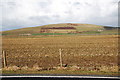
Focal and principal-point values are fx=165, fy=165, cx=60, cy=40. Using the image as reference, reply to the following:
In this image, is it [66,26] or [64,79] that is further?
[66,26]

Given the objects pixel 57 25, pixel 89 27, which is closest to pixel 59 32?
pixel 57 25

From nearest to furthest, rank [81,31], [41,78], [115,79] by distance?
[115,79] → [41,78] → [81,31]

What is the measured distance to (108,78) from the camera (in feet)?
26.6

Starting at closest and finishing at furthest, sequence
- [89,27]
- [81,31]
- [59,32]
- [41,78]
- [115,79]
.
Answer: [115,79]
[41,78]
[59,32]
[81,31]
[89,27]

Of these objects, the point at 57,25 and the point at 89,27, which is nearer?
the point at 57,25

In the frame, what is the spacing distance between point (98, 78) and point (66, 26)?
133m

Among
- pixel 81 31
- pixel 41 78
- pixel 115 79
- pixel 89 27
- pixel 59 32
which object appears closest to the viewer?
pixel 115 79

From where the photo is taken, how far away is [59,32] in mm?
120125

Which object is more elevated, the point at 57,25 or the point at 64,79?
the point at 57,25

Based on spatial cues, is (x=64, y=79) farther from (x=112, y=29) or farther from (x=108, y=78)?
(x=112, y=29)

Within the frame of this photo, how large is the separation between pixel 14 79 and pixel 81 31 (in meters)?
133

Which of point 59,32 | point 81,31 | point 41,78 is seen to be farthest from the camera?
point 81,31

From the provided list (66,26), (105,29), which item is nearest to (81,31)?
(66,26)

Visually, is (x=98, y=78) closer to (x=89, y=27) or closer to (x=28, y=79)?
(x=28, y=79)
